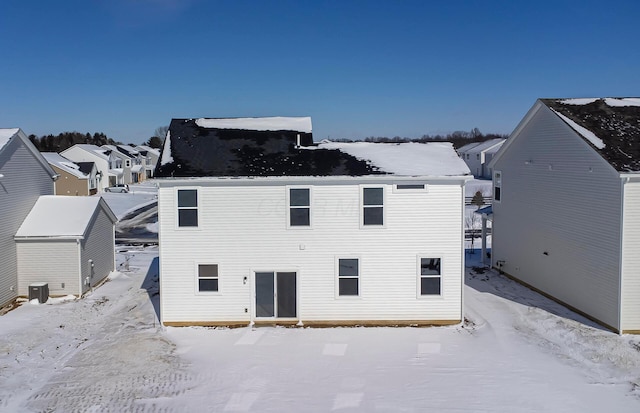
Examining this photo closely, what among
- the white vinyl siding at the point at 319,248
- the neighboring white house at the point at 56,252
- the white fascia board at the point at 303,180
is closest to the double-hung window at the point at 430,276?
the white vinyl siding at the point at 319,248

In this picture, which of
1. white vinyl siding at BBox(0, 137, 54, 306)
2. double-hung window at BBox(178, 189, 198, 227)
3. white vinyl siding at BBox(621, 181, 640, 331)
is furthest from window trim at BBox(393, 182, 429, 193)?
white vinyl siding at BBox(0, 137, 54, 306)

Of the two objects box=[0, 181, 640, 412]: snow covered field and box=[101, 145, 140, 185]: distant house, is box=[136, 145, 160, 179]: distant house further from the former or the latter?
box=[0, 181, 640, 412]: snow covered field

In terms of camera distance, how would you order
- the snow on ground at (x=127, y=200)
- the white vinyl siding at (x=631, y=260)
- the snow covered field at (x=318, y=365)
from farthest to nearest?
the snow on ground at (x=127, y=200), the white vinyl siding at (x=631, y=260), the snow covered field at (x=318, y=365)

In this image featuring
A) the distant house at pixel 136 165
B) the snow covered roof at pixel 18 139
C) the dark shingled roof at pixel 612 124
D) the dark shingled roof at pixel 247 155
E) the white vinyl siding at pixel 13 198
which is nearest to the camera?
the dark shingled roof at pixel 612 124

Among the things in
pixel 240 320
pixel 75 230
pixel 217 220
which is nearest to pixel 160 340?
pixel 240 320

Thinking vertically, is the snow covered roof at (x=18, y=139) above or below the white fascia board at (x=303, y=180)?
above

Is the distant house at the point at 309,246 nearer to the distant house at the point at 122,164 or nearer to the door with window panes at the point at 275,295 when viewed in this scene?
the door with window panes at the point at 275,295

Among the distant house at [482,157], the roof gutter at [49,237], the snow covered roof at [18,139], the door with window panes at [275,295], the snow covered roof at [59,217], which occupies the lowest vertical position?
the door with window panes at [275,295]
